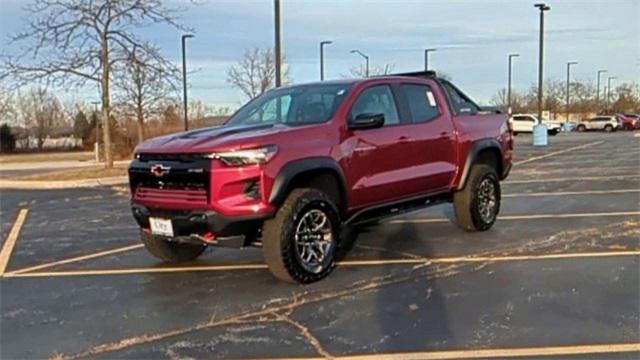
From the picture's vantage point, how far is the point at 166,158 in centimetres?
612

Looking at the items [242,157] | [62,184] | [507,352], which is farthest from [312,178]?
[62,184]

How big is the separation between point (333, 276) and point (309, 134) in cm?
141

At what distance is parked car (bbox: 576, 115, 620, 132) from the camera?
201 feet

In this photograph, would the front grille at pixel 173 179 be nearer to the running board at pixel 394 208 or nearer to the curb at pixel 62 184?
the running board at pixel 394 208

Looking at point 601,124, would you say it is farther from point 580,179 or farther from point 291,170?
point 291,170

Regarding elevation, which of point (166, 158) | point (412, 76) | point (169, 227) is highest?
point (412, 76)

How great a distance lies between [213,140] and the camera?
236 inches

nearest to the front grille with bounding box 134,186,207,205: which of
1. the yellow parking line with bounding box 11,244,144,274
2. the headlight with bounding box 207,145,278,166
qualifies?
the headlight with bounding box 207,145,278,166

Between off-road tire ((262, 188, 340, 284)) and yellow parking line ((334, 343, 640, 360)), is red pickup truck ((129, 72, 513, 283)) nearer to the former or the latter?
off-road tire ((262, 188, 340, 284))

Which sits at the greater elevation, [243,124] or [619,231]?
[243,124]

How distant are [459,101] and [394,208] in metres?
2.05

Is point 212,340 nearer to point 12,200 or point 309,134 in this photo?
point 309,134

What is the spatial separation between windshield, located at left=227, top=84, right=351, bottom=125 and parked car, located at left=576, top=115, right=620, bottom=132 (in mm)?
60041

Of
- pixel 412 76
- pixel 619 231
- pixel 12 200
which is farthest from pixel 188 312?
pixel 12 200
